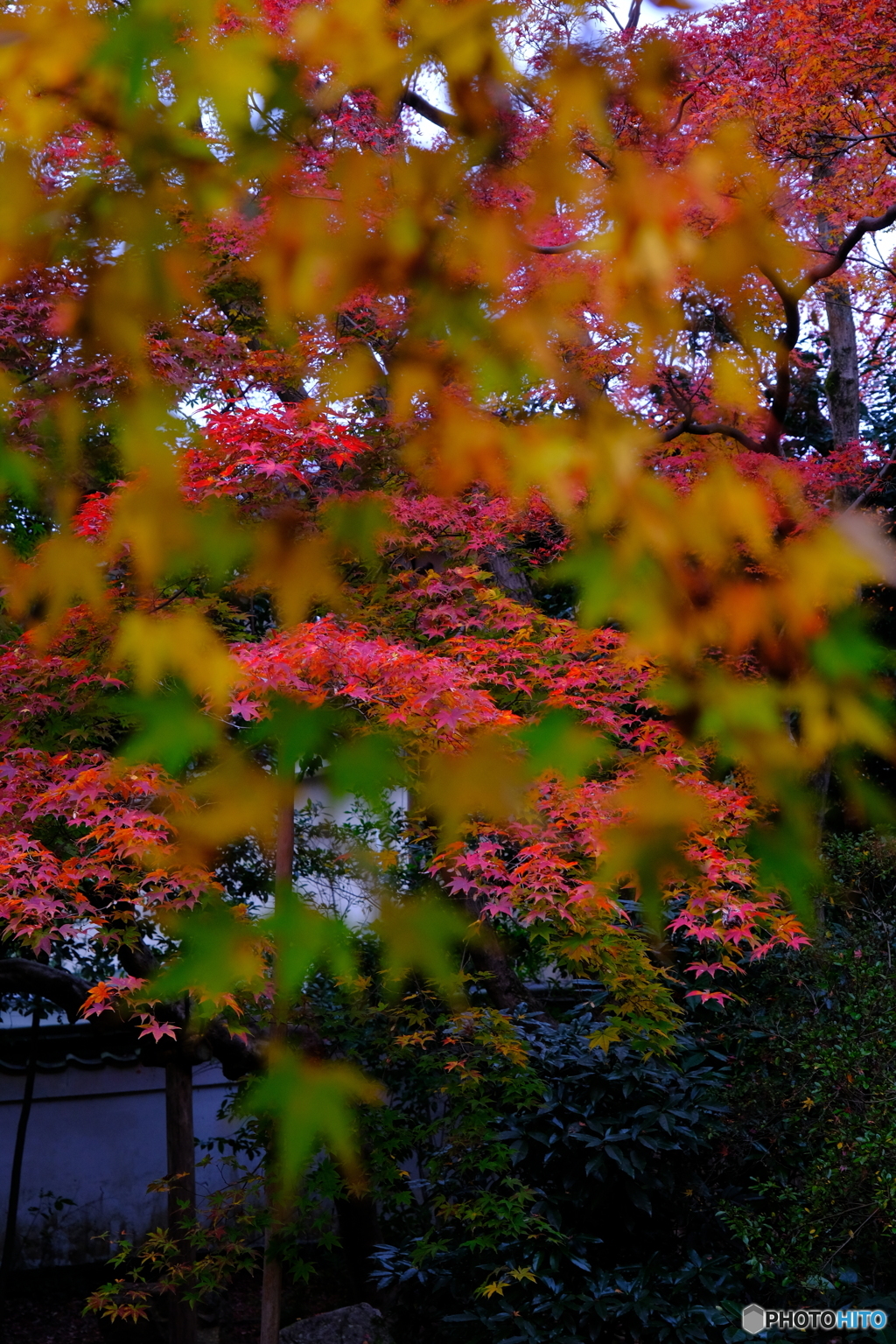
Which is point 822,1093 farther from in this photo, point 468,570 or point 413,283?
point 413,283

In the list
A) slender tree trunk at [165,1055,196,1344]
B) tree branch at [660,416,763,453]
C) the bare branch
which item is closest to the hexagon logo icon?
slender tree trunk at [165,1055,196,1344]

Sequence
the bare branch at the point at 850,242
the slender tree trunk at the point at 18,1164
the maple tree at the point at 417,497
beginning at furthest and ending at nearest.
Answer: the slender tree trunk at the point at 18,1164 → the bare branch at the point at 850,242 → the maple tree at the point at 417,497

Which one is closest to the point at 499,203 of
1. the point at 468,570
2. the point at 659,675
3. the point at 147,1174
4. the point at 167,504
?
the point at 468,570

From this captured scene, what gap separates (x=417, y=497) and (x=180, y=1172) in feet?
8.73

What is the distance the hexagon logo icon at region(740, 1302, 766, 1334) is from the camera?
292 centimetres

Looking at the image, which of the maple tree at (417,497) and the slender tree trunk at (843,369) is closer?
the maple tree at (417,497)

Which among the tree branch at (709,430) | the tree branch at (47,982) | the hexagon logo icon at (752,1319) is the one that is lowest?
the hexagon logo icon at (752,1319)

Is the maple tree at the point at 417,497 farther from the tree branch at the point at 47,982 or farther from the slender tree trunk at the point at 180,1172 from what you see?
the slender tree trunk at the point at 180,1172

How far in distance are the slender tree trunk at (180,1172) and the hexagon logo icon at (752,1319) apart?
1921 mm

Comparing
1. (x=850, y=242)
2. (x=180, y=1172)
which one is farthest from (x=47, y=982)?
(x=850, y=242)

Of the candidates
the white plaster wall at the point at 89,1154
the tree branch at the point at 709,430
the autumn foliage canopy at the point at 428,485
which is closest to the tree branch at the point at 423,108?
the autumn foliage canopy at the point at 428,485

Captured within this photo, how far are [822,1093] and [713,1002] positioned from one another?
0.70 metres

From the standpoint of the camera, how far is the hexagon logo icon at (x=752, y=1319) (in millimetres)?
2924

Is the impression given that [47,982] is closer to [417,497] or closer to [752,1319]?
[417,497]
